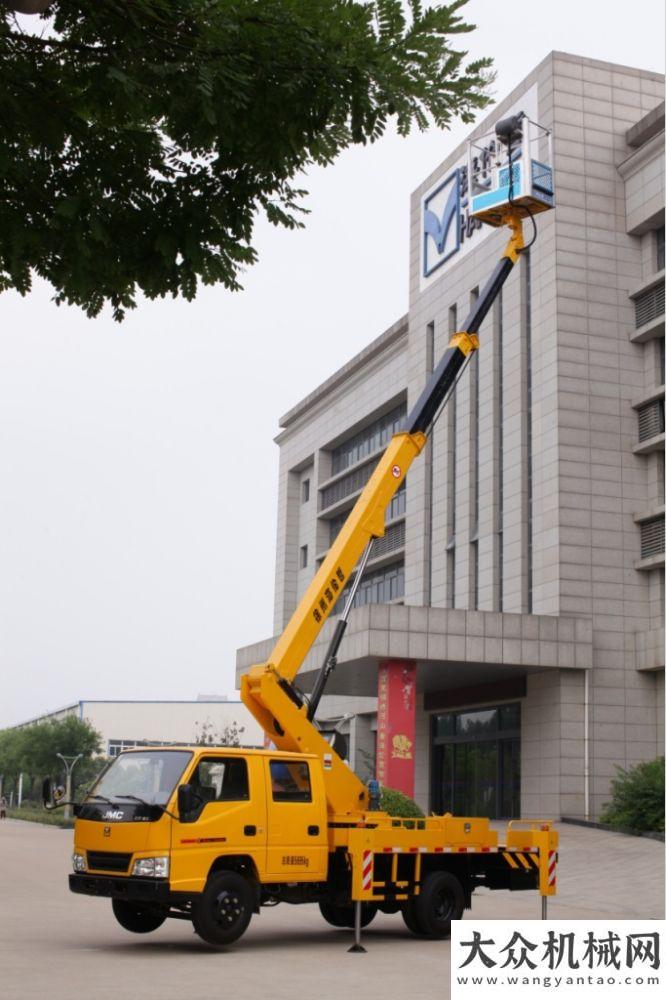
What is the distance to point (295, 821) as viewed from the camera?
546 inches

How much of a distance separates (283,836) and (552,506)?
2768 centimetres

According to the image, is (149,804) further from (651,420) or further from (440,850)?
(651,420)

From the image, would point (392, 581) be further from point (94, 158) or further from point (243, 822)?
point (94, 158)

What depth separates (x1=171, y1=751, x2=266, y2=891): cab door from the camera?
12781mm

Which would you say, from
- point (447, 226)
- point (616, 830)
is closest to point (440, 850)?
point (616, 830)

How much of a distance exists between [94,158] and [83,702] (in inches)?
4495

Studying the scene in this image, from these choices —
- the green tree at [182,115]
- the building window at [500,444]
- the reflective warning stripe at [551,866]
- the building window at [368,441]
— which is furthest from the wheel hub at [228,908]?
the building window at [368,441]

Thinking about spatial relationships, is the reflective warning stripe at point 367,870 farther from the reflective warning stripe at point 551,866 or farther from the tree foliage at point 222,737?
the tree foliage at point 222,737

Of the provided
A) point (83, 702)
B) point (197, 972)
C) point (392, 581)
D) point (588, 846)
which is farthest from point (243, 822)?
point (83, 702)

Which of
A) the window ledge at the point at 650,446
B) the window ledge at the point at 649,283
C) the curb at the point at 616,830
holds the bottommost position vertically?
the curb at the point at 616,830

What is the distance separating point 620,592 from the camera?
40094 mm

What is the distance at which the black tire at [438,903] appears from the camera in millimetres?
14375

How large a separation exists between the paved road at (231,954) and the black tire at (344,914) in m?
0.16

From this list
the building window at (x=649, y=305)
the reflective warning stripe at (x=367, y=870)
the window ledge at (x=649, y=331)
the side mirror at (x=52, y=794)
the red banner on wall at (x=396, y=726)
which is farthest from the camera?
the building window at (x=649, y=305)
